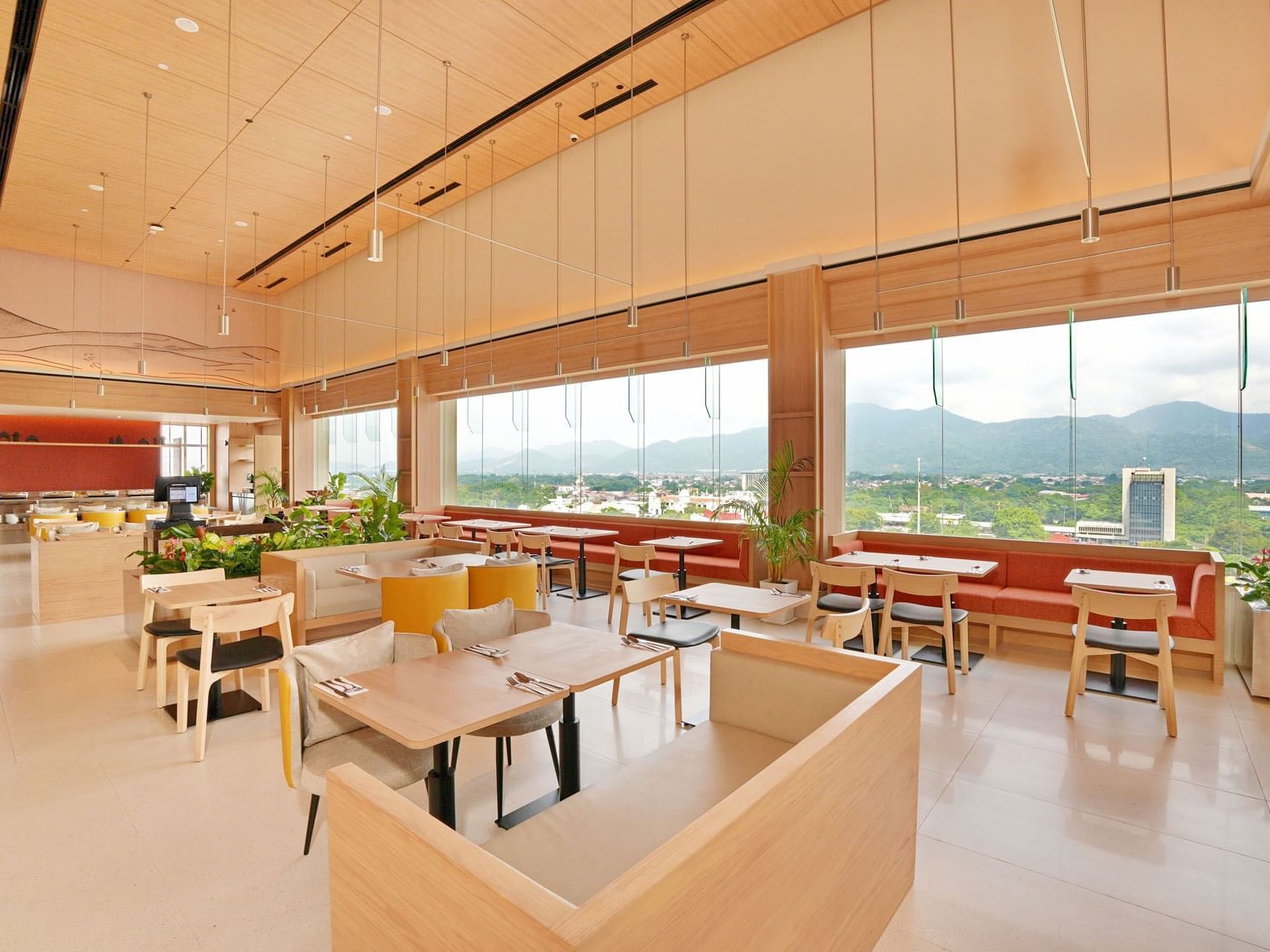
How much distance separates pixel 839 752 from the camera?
1.71 metres

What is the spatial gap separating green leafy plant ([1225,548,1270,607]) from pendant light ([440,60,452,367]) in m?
7.98

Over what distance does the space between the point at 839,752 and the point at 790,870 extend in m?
0.34

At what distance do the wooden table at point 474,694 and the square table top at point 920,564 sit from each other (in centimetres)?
310

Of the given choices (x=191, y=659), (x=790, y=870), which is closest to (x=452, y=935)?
(x=790, y=870)

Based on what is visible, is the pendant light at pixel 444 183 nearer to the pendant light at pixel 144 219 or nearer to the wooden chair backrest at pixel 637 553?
the pendant light at pixel 144 219

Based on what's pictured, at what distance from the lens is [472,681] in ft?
8.41

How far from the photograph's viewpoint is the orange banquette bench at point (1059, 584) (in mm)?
4754

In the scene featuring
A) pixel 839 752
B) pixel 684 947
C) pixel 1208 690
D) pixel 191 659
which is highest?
pixel 839 752

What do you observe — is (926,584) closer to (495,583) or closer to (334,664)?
(495,583)

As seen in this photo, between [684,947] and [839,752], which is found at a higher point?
[839,752]

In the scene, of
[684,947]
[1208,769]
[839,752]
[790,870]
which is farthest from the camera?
[1208,769]

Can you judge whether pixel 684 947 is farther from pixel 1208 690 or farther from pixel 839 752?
pixel 1208 690

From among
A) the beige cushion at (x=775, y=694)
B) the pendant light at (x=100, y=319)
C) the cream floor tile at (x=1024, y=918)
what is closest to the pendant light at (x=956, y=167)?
the beige cushion at (x=775, y=694)

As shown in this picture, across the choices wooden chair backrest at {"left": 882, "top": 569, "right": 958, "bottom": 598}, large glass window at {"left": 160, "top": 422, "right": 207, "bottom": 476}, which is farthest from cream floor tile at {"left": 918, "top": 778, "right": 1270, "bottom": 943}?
large glass window at {"left": 160, "top": 422, "right": 207, "bottom": 476}
